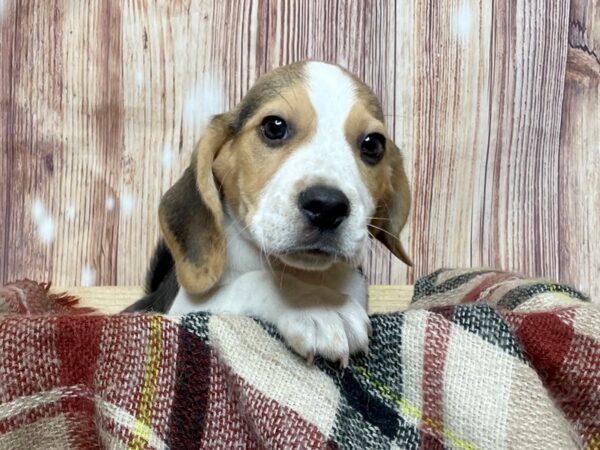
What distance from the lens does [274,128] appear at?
1.74 metres

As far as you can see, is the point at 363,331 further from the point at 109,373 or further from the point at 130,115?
the point at 130,115

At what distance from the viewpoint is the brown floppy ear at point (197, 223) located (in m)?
1.65

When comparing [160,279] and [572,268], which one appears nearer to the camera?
[160,279]

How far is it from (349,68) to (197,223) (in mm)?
1219

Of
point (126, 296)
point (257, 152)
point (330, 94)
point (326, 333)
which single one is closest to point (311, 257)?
point (326, 333)

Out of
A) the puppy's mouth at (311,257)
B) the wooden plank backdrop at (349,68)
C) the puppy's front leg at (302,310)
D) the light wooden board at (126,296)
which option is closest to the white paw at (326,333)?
the puppy's front leg at (302,310)

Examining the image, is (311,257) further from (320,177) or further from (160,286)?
(160,286)

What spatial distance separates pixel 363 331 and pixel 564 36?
193cm

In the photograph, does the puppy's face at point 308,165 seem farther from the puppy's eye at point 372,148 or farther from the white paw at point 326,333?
the white paw at point 326,333

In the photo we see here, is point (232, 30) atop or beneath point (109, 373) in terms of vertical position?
atop

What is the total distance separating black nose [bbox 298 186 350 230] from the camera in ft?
4.46

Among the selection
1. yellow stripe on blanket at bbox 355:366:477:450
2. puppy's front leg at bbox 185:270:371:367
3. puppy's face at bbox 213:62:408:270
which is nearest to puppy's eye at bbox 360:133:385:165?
puppy's face at bbox 213:62:408:270

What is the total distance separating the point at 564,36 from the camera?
2.64 metres

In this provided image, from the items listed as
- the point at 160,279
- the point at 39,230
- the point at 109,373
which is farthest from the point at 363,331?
the point at 39,230
